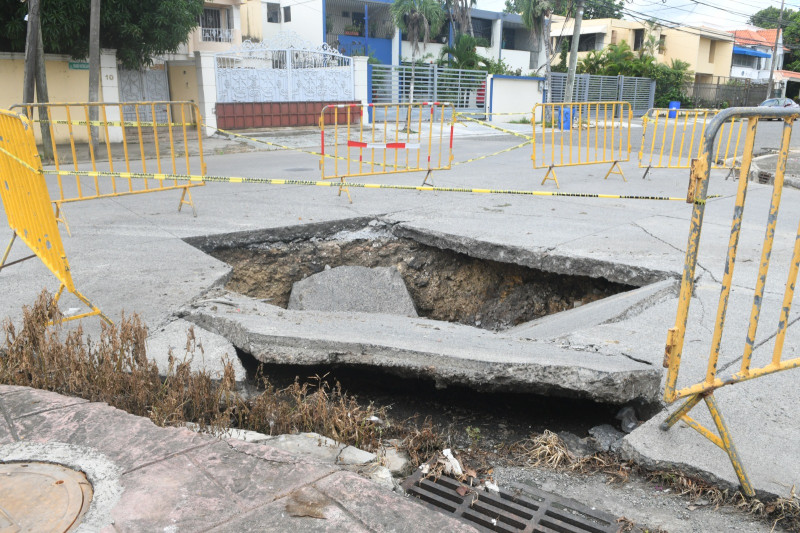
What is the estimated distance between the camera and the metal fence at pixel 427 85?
25.1 metres

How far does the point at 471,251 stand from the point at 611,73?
35.9 m

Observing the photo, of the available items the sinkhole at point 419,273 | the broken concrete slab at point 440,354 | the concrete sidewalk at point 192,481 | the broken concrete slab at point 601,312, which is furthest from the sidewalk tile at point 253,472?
the sinkhole at point 419,273

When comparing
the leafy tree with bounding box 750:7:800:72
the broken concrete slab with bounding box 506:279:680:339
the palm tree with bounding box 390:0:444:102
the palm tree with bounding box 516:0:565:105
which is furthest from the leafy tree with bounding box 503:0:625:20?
the broken concrete slab with bounding box 506:279:680:339

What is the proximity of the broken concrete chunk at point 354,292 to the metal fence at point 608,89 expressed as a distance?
27231 mm

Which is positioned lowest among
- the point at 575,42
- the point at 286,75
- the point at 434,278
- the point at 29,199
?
the point at 434,278

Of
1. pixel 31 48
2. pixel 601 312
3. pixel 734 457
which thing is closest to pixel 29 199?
pixel 601 312

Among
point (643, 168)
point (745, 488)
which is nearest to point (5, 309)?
point (745, 488)

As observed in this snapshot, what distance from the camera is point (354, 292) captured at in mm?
6277

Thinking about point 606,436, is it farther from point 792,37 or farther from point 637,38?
point 792,37

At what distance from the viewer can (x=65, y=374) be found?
3342mm

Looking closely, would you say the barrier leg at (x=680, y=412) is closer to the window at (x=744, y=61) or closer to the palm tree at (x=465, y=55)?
the palm tree at (x=465, y=55)

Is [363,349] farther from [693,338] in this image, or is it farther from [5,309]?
[5,309]

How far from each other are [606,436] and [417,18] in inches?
1545

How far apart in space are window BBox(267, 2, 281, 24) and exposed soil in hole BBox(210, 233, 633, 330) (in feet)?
108
